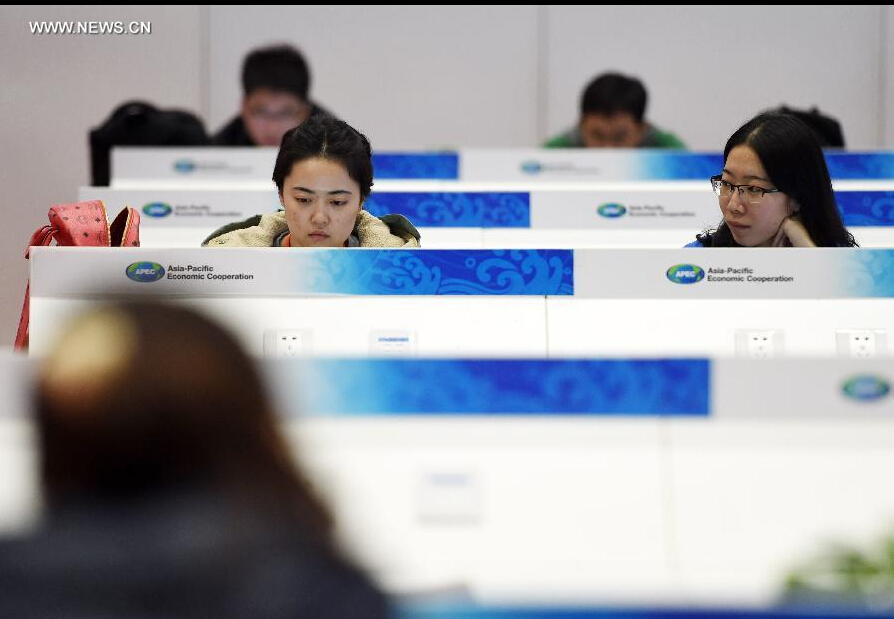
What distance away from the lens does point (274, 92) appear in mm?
5629

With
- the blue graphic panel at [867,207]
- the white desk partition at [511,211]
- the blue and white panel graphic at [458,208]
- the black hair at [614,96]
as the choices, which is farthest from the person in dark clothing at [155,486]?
the black hair at [614,96]

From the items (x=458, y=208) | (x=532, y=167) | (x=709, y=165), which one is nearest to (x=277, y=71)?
(x=532, y=167)

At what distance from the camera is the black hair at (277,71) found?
18.2 ft

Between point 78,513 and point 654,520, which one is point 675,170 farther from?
point 78,513

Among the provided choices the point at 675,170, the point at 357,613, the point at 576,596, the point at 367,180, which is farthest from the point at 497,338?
the point at 675,170

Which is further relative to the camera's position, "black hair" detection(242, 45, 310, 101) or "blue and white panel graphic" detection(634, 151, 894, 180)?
"black hair" detection(242, 45, 310, 101)

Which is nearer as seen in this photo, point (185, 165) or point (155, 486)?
point (155, 486)

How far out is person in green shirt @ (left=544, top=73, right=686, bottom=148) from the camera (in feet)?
19.7

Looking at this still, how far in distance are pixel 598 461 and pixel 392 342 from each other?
108cm

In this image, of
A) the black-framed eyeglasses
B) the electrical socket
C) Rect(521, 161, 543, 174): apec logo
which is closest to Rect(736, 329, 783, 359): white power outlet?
the electrical socket

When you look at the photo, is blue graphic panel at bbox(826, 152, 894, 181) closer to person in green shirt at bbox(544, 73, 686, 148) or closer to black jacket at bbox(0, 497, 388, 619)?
person in green shirt at bbox(544, 73, 686, 148)

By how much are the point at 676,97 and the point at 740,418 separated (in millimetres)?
7096

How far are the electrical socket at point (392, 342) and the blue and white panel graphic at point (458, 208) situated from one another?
1.72m

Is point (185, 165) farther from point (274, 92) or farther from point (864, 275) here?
point (864, 275)
